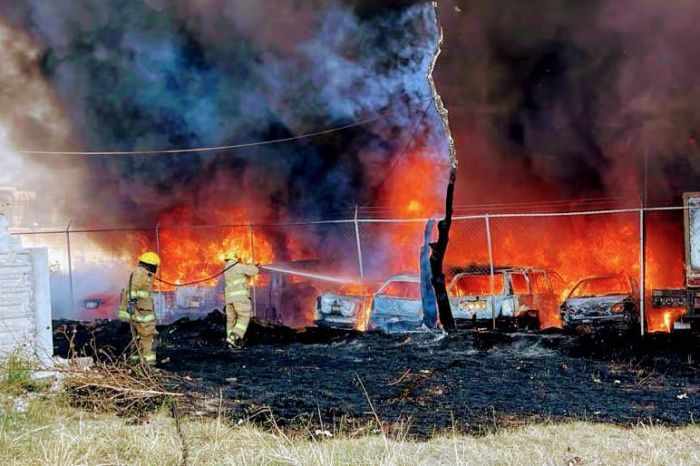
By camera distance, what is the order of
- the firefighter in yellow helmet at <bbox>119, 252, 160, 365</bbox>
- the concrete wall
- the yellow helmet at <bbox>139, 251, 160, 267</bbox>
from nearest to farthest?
the concrete wall
the firefighter in yellow helmet at <bbox>119, 252, 160, 365</bbox>
the yellow helmet at <bbox>139, 251, 160, 267</bbox>

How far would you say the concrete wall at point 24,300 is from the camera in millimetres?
7320

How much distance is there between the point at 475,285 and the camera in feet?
40.1

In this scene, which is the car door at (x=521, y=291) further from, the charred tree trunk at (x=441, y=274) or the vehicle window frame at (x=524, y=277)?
the charred tree trunk at (x=441, y=274)

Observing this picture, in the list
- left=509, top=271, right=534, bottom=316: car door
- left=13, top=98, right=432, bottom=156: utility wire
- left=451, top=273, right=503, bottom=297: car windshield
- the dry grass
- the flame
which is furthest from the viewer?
the flame

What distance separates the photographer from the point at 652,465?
14.7 ft

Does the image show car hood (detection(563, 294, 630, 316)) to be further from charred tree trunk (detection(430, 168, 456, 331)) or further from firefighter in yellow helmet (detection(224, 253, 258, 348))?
firefighter in yellow helmet (detection(224, 253, 258, 348))

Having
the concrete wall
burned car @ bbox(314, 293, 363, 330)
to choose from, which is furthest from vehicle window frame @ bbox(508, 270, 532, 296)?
the concrete wall

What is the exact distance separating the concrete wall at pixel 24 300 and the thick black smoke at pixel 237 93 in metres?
9.96

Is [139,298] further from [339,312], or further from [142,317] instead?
[339,312]

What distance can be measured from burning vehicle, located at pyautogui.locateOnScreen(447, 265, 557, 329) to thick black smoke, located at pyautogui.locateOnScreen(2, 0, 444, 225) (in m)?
5.60

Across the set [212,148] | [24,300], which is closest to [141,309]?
[24,300]

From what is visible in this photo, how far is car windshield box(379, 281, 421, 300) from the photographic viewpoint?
12062 mm

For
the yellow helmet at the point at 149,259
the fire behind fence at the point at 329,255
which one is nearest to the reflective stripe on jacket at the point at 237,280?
the yellow helmet at the point at 149,259

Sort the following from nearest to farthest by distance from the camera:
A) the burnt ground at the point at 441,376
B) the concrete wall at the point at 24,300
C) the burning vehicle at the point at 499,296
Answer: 1. the burnt ground at the point at 441,376
2. the concrete wall at the point at 24,300
3. the burning vehicle at the point at 499,296
